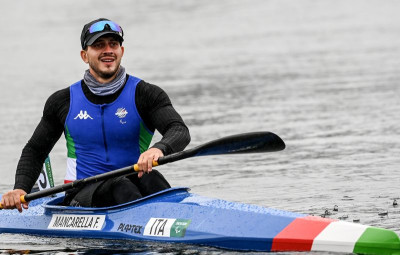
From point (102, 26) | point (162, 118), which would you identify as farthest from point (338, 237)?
point (102, 26)

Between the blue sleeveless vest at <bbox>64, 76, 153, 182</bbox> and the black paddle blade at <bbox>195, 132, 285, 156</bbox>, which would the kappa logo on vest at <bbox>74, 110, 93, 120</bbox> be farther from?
the black paddle blade at <bbox>195, 132, 285, 156</bbox>

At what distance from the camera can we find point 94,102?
888 centimetres

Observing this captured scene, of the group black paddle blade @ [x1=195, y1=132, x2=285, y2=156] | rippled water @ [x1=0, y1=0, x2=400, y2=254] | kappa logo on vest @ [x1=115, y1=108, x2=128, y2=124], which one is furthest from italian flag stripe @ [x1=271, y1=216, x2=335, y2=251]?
kappa logo on vest @ [x1=115, y1=108, x2=128, y2=124]

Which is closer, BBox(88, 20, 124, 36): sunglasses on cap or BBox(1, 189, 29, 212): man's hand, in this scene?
→ BBox(88, 20, 124, 36): sunglasses on cap

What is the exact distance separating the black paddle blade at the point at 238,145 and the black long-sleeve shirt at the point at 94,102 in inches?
9.8

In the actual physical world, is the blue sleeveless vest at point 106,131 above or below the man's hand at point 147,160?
above

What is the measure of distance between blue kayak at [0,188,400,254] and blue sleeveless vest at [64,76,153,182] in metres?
0.48

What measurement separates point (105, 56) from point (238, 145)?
1.44m

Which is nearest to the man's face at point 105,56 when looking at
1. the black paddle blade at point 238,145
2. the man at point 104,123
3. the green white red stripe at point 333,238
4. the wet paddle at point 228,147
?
the man at point 104,123

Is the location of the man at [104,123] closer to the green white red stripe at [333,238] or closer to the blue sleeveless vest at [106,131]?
the blue sleeveless vest at [106,131]

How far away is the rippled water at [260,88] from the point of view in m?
11.4

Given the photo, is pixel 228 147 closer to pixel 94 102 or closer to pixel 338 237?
pixel 94 102

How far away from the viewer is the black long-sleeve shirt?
8508mm

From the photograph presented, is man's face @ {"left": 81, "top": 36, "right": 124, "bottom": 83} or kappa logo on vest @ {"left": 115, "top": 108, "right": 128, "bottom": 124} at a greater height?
man's face @ {"left": 81, "top": 36, "right": 124, "bottom": 83}
